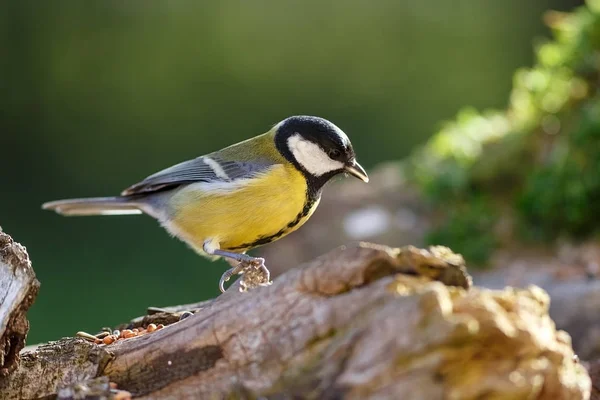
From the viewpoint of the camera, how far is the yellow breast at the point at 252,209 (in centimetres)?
211

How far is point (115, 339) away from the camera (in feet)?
5.48

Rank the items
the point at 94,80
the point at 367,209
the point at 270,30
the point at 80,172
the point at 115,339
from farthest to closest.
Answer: the point at 270,30 < the point at 94,80 < the point at 80,172 < the point at 367,209 < the point at 115,339

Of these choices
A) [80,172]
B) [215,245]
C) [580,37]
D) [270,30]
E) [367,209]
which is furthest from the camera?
[270,30]

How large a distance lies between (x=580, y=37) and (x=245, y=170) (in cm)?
202

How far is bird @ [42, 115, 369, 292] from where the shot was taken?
6.96 feet

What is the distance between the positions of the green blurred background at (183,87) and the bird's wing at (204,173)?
1956mm

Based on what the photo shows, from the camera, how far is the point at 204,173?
234 cm

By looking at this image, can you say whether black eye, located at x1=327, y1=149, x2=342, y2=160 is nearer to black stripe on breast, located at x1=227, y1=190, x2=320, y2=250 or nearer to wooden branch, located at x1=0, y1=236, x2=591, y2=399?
black stripe on breast, located at x1=227, y1=190, x2=320, y2=250

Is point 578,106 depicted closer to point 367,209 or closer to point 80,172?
point 367,209

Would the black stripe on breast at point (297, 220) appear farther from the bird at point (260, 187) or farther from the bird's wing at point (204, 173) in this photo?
the bird's wing at point (204, 173)

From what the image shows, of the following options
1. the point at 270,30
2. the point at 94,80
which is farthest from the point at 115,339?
the point at 270,30

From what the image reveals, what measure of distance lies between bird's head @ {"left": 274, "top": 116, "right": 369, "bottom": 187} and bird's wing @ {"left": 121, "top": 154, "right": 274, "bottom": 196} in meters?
0.09

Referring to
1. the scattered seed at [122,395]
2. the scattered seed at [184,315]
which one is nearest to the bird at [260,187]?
the scattered seed at [184,315]

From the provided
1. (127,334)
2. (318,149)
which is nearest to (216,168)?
(318,149)
